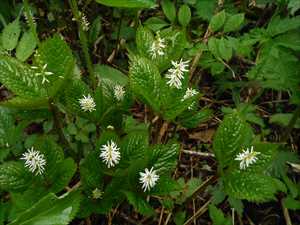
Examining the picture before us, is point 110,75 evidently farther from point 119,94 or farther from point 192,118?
point 192,118

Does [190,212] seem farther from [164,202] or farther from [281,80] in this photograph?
[281,80]

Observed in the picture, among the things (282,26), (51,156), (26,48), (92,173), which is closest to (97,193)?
(92,173)

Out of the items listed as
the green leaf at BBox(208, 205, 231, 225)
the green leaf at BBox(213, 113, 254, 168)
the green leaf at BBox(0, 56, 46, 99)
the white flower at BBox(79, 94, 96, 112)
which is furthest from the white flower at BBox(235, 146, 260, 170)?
the green leaf at BBox(0, 56, 46, 99)

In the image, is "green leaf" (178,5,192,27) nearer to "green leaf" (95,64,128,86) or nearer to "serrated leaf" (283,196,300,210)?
"green leaf" (95,64,128,86)

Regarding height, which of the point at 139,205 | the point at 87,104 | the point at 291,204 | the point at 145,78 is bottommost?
the point at 291,204

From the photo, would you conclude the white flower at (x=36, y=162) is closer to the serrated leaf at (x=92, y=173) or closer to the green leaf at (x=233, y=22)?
the serrated leaf at (x=92, y=173)

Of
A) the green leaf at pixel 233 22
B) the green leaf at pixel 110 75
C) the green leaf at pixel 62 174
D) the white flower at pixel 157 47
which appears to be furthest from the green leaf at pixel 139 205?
the green leaf at pixel 233 22
